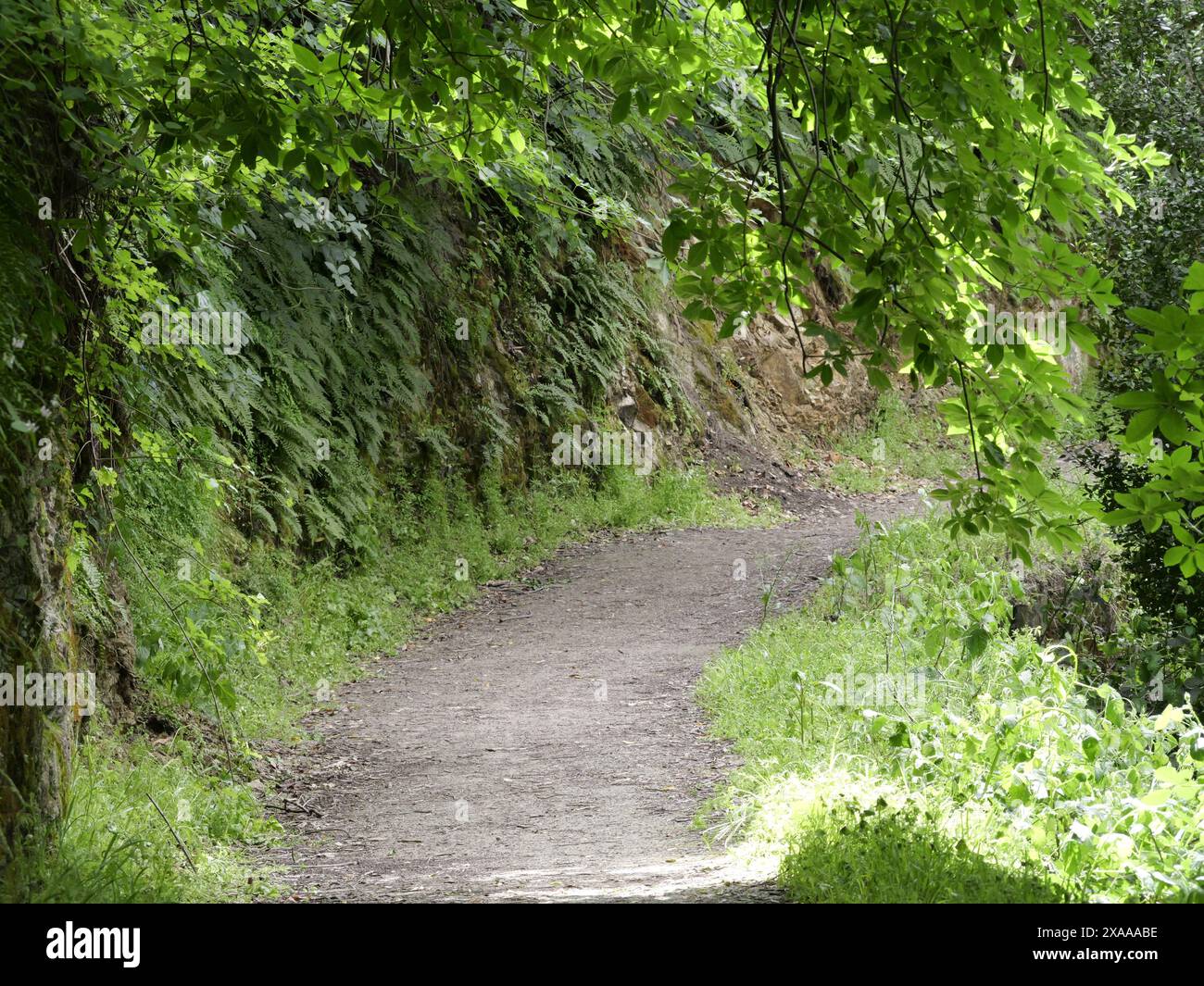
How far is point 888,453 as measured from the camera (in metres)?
20.7

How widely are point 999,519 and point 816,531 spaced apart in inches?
456

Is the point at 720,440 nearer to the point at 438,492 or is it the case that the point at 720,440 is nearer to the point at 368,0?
the point at 438,492

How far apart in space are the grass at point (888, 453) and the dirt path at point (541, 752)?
604 cm

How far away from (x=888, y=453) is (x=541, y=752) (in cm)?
1442

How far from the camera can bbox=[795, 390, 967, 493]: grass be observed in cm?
1930

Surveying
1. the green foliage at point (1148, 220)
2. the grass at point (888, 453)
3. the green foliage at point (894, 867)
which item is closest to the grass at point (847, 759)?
the green foliage at point (894, 867)

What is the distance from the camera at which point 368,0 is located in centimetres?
404

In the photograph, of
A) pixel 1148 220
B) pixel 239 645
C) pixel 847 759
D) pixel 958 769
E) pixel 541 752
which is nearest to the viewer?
pixel 958 769

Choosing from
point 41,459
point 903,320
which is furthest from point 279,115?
point 903,320

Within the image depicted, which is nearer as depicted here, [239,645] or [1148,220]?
[239,645]

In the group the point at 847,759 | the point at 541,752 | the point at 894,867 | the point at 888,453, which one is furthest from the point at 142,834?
the point at 888,453

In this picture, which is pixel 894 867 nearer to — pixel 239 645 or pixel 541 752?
pixel 541 752

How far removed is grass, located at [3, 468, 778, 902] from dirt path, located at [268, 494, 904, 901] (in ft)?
1.20
